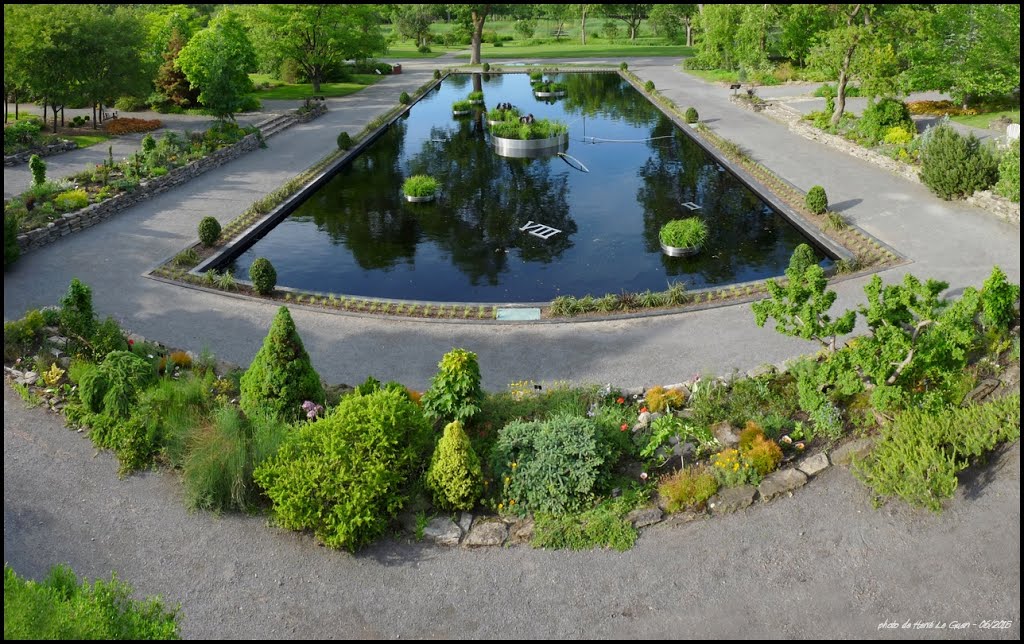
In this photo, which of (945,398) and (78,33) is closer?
(945,398)

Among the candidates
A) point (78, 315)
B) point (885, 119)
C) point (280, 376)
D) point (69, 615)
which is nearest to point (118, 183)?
point (78, 315)

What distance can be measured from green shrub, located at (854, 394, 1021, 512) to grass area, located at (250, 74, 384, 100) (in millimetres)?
40461

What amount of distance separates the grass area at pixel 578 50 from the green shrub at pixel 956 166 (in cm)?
4577

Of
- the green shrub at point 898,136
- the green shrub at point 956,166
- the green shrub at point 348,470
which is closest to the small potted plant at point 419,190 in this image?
the green shrub at point 956,166

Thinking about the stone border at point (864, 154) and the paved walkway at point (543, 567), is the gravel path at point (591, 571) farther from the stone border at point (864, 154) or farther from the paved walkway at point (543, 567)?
the stone border at point (864, 154)

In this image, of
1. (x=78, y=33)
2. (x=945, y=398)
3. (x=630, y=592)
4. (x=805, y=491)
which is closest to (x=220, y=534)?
(x=630, y=592)

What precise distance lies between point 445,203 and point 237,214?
6.34m

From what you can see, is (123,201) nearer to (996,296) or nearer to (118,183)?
(118,183)

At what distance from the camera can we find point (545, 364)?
14086mm

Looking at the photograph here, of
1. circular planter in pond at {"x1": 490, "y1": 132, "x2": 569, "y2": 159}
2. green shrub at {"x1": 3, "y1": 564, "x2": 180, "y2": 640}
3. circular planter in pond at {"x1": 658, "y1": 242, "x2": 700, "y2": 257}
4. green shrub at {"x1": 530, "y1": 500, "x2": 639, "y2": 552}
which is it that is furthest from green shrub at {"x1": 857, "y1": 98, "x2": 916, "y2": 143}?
green shrub at {"x1": 3, "y1": 564, "x2": 180, "y2": 640}

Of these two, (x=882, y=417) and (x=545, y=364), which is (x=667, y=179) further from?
(x=882, y=417)

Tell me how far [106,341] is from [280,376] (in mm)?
4491

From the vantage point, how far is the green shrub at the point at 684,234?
1994 centimetres

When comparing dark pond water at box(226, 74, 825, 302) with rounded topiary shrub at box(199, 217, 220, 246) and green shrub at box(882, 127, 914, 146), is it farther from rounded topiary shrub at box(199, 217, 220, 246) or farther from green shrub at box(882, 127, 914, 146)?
green shrub at box(882, 127, 914, 146)
